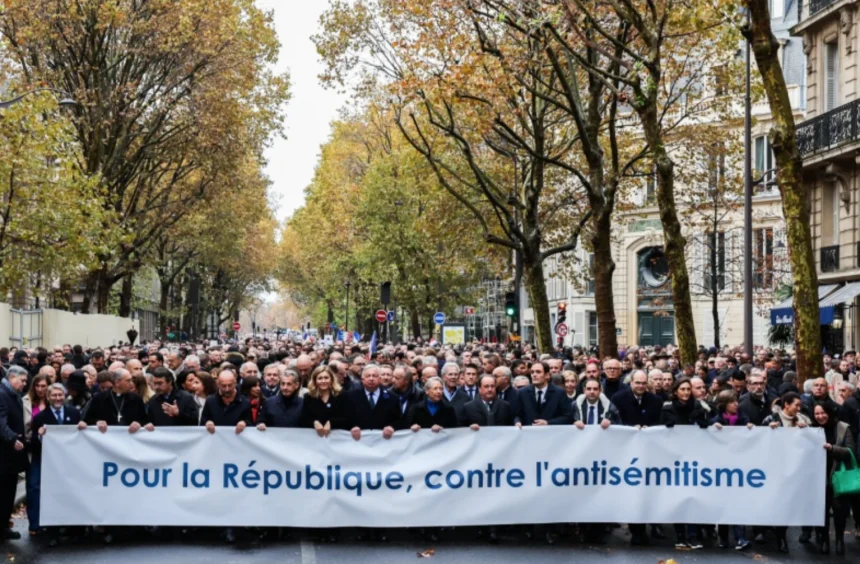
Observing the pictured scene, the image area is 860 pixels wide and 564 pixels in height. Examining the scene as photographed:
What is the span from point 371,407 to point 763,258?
35.8 meters

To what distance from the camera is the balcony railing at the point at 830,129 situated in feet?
103

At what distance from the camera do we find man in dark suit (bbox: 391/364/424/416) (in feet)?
41.9

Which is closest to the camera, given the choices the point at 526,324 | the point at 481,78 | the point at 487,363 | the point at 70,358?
the point at 487,363

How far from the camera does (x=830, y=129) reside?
107 feet

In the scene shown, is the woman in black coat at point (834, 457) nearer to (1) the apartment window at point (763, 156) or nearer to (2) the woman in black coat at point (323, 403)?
(2) the woman in black coat at point (323, 403)

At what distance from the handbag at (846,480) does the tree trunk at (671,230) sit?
9486 millimetres

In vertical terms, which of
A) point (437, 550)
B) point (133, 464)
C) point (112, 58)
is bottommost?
point (437, 550)

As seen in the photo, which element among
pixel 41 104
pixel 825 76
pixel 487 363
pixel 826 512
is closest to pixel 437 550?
pixel 826 512

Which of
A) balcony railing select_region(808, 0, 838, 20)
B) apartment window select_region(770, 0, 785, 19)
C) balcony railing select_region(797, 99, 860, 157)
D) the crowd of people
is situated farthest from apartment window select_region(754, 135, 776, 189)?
the crowd of people

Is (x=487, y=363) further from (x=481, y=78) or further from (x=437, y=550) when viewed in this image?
(x=481, y=78)

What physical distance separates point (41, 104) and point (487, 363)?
50.1ft

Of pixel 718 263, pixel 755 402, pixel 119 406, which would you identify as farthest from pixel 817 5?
pixel 119 406

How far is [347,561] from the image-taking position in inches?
433

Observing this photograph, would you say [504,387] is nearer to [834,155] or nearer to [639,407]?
[639,407]
